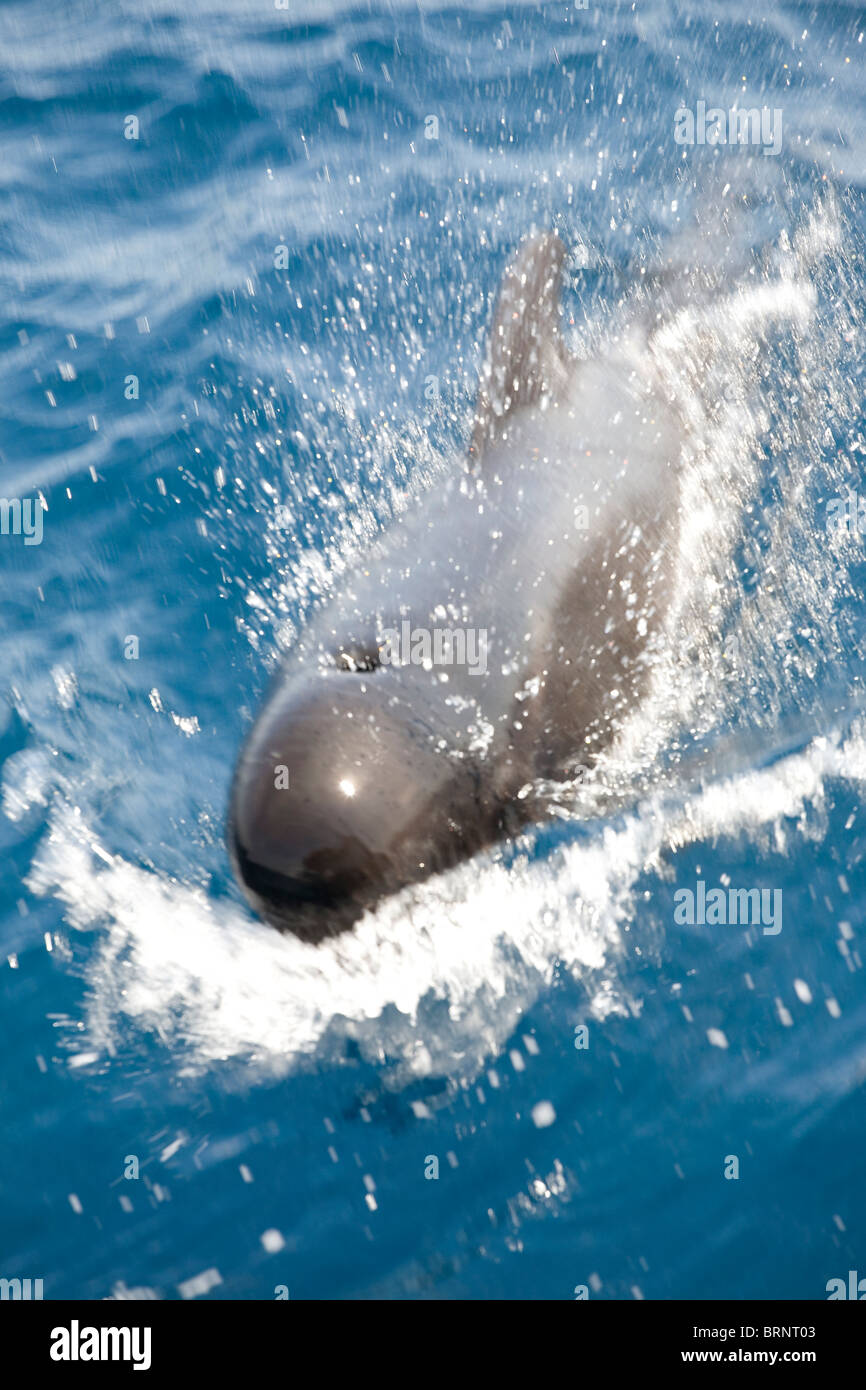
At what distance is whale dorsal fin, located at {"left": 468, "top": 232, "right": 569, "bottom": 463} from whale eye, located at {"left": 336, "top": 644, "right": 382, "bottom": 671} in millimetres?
1698

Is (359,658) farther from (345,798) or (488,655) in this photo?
(345,798)

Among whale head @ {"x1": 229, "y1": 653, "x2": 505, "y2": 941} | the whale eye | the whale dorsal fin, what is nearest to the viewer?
whale head @ {"x1": 229, "y1": 653, "x2": 505, "y2": 941}

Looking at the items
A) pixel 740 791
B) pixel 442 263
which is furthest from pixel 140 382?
pixel 740 791

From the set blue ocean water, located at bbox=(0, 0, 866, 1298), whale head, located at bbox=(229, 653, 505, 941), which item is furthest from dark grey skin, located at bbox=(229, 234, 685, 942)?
blue ocean water, located at bbox=(0, 0, 866, 1298)

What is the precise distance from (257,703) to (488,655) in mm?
1500

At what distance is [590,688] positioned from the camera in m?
6.26

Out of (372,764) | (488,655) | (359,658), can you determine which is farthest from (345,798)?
(488,655)

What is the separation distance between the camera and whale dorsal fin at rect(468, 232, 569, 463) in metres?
7.22

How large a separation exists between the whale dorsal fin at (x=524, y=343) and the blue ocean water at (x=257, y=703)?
728mm

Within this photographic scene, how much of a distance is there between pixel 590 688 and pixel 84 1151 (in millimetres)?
3199

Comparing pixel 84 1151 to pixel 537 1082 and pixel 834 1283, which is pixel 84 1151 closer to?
pixel 537 1082

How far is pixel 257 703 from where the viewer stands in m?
6.71

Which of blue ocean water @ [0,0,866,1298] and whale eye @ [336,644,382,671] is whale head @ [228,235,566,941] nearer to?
whale eye @ [336,644,382,671]

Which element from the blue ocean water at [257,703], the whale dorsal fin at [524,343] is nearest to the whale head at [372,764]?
the blue ocean water at [257,703]
